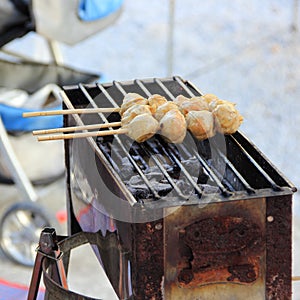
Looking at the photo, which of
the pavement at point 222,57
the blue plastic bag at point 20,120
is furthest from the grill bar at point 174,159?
the pavement at point 222,57

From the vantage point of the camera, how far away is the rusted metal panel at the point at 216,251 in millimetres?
1662

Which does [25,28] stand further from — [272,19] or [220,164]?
[272,19]

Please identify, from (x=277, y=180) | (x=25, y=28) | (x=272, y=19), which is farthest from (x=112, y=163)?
(x=272, y=19)

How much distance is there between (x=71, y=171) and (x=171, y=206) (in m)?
0.68

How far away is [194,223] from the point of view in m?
1.66

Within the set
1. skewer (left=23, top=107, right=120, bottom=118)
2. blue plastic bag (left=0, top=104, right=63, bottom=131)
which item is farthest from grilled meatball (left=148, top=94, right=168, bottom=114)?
blue plastic bag (left=0, top=104, right=63, bottom=131)

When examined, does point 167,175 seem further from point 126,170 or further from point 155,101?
point 155,101

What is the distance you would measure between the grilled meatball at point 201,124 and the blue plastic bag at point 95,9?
186cm

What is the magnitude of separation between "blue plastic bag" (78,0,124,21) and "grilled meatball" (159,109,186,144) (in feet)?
6.13

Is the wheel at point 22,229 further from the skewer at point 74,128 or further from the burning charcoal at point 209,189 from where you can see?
the burning charcoal at point 209,189

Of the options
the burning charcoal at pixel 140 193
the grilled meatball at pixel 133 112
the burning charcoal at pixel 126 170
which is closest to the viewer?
the burning charcoal at pixel 140 193

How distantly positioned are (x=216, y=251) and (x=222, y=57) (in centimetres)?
468

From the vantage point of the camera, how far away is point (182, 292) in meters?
1.71

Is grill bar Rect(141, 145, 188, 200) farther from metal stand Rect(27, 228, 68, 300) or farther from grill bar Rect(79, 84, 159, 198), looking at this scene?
metal stand Rect(27, 228, 68, 300)
